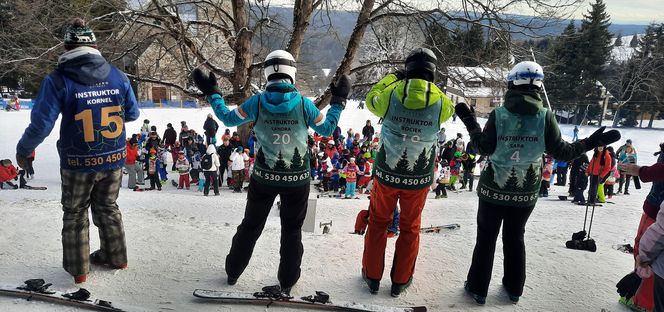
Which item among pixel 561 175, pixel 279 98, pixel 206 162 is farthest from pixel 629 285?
pixel 561 175

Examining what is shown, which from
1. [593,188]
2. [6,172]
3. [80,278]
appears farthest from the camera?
[6,172]

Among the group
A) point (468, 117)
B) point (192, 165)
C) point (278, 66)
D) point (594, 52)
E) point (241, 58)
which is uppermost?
point (594, 52)

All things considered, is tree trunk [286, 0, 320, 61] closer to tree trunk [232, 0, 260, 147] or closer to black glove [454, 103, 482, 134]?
tree trunk [232, 0, 260, 147]

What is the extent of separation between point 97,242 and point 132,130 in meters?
19.8

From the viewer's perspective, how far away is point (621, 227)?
7438 millimetres

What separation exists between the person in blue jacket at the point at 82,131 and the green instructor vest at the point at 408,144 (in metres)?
2.14

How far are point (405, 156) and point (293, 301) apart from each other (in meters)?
1.41

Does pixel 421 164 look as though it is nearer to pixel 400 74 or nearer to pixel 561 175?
pixel 400 74

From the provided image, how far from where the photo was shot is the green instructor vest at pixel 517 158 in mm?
3260

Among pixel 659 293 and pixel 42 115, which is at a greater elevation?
pixel 42 115

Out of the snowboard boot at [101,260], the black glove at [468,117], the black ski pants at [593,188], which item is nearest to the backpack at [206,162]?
the snowboard boot at [101,260]

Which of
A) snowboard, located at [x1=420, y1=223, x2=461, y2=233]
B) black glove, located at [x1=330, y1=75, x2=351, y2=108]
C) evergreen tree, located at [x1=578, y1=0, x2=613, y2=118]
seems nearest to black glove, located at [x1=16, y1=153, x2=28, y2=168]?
black glove, located at [x1=330, y1=75, x2=351, y2=108]

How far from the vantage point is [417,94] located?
3230 mm

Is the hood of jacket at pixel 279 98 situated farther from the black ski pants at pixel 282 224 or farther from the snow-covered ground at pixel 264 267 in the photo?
the snow-covered ground at pixel 264 267
